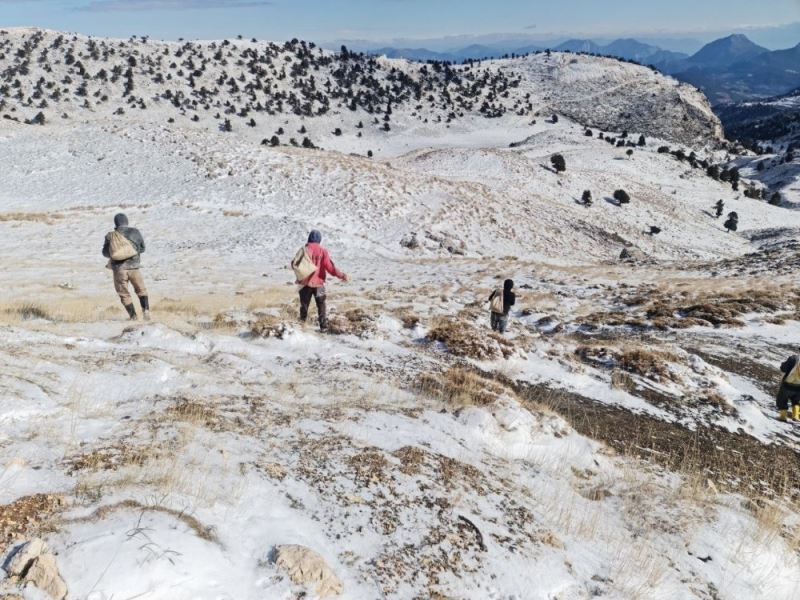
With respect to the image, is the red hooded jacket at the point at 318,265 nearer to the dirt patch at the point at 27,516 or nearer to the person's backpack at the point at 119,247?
the person's backpack at the point at 119,247

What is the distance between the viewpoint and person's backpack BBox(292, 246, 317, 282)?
10.4 m

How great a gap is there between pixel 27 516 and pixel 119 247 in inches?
310

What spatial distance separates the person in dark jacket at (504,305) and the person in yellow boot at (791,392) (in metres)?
5.84

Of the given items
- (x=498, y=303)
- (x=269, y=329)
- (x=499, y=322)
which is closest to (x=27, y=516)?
(x=269, y=329)

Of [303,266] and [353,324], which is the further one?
[353,324]

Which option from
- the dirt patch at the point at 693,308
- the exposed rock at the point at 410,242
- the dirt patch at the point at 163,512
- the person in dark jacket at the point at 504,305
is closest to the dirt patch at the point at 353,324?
the person in dark jacket at the point at 504,305

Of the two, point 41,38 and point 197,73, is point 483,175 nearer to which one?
point 197,73

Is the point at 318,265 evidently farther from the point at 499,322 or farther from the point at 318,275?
the point at 499,322

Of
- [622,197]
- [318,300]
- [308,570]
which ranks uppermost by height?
[308,570]

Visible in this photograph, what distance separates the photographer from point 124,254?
402 inches

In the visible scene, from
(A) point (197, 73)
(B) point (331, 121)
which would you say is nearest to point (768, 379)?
(B) point (331, 121)

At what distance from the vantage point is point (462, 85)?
3994 inches

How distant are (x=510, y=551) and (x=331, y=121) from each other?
266 ft

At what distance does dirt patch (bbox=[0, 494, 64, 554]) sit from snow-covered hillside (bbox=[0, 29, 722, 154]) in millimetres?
60590
